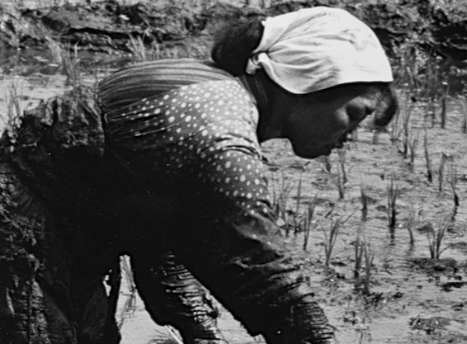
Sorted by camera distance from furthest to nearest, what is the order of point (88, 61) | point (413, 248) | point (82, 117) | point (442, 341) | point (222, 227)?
point (88, 61), point (413, 248), point (442, 341), point (82, 117), point (222, 227)

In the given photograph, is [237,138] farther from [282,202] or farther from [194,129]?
[282,202]

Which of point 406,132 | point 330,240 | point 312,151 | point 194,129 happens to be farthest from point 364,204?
point 194,129

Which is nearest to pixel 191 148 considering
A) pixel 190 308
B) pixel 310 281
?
pixel 190 308

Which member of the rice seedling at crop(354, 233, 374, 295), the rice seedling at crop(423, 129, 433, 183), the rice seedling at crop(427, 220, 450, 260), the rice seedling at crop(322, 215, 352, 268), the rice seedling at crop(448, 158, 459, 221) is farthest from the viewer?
the rice seedling at crop(423, 129, 433, 183)

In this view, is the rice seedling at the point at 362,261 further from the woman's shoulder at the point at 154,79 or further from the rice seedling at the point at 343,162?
the woman's shoulder at the point at 154,79

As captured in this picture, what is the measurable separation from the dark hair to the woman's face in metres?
0.12

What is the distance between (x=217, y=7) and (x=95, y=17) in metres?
0.85

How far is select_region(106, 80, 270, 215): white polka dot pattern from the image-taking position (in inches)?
101

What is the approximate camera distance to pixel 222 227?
258 centimetres

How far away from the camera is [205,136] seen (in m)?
2.59

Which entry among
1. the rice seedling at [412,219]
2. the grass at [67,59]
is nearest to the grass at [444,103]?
the rice seedling at [412,219]

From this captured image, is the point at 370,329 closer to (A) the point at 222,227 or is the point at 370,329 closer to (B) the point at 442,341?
(B) the point at 442,341

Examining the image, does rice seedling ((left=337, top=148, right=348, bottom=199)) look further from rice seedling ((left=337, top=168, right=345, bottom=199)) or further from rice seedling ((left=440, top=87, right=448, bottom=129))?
rice seedling ((left=440, top=87, right=448, bottom=129))

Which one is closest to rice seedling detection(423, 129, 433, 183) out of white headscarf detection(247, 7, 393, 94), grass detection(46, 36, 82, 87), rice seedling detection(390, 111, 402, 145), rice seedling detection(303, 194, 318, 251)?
rice seedling detection(390, 111, 402, 145)
